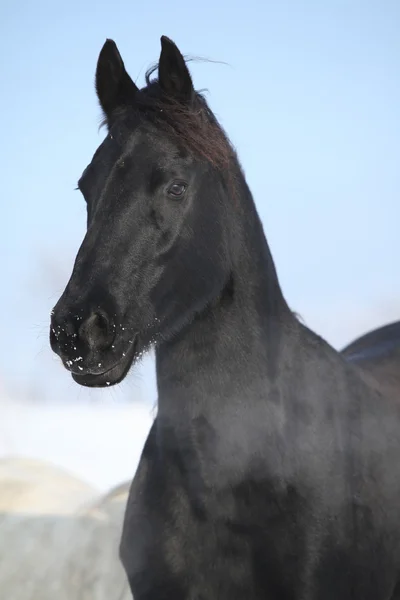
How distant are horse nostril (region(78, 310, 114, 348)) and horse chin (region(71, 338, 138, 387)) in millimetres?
123

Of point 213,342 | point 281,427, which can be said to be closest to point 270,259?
point 213,342

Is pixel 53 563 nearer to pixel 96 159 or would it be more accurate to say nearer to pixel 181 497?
pixel 181 497

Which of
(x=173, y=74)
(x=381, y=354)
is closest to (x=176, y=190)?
(x=173, y=74)

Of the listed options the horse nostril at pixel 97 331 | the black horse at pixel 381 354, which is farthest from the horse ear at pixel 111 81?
the black horse at pixel 381 354

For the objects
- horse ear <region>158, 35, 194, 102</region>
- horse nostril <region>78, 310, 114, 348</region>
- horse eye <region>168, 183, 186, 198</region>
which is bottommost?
horse nostril <region>78, 310, 114, 348</region>

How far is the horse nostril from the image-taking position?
2.95m

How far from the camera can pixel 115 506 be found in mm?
6398

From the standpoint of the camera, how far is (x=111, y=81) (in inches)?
148

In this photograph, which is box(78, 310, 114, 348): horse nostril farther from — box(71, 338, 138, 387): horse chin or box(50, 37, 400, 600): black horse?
box(71, 338, 138, 387): horse chin

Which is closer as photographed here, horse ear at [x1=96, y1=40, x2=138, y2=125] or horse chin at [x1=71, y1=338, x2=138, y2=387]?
horse chin at [x1=71, y1=338, x2=138, y2=387]

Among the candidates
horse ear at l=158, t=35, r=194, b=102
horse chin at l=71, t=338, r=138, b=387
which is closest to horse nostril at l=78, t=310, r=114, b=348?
horse chin at l=71, t=338, r=138, b=387

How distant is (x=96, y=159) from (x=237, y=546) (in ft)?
5.60

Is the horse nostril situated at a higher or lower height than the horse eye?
lower

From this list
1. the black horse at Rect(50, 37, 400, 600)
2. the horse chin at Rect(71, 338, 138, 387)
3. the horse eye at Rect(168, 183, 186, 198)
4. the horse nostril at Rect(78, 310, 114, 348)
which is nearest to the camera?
the horse nostril at Rect(78, 310, 114, 348)
